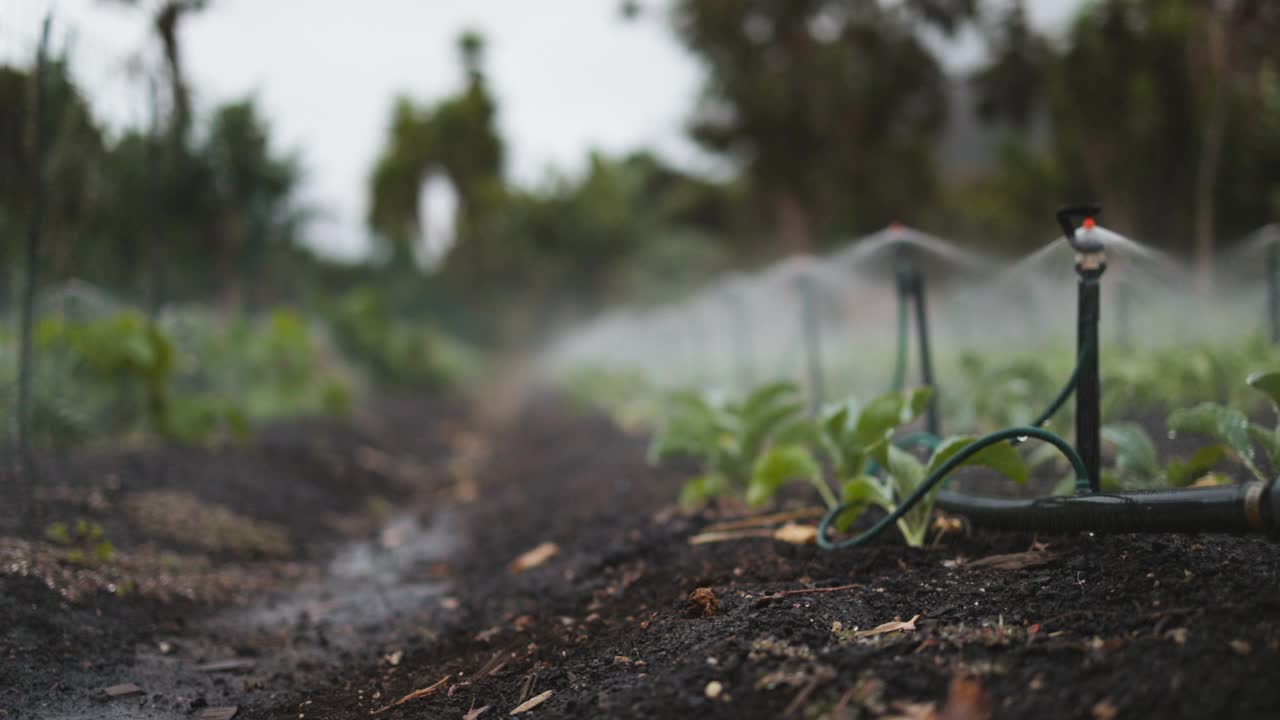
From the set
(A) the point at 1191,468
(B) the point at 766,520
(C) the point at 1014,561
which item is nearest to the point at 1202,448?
(A) the point at 1191,468

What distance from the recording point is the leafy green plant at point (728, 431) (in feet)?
11.9

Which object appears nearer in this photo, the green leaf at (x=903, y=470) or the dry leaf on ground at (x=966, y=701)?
the dry leaf on ground at (x=966, y=701)

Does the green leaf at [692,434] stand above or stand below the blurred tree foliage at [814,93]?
below

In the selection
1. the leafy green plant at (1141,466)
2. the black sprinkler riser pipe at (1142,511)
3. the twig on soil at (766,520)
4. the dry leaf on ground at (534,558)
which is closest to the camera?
the black sprinkler riser pipe at (1142,511)

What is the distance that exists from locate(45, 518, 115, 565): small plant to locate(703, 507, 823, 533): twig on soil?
2.28m

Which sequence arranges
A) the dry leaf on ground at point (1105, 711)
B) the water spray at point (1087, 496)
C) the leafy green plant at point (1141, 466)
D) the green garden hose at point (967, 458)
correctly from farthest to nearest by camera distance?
the leafy green plant at point (1141, 466) → the green garden hose at point (967, 458) → the water spray at point (1087, 496) → the dry leaf on ground at point (1105, 711)

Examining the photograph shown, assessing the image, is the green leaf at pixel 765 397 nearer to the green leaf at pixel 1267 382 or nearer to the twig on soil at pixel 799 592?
the twig on soil at pixel 799 592

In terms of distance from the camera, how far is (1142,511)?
7.06 ft

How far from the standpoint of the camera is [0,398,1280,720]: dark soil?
1.68 m

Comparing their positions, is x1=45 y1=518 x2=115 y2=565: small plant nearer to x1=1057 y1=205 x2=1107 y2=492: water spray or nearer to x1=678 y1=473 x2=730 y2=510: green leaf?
x1=678 y1=473 x2=730 y2=510: green leaf

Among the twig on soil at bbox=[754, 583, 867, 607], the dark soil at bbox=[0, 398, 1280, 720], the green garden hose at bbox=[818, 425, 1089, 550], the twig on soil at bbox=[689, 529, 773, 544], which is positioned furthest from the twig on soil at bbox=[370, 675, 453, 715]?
the green garden hose at bbox=[818, 425, 1089, 550]

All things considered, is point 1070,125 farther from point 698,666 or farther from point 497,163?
point 497,163

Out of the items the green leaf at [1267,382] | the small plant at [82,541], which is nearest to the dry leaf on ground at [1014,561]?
the green leaf at [1267,382]

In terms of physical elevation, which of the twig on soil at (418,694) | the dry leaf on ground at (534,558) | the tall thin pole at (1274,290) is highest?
the tall thin pole at (1274,290)
